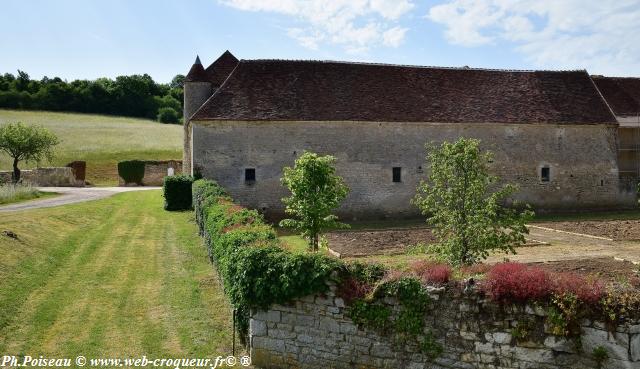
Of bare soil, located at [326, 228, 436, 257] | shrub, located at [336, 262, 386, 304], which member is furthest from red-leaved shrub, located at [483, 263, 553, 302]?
bare soil, located at [326, 228, 436, 257]

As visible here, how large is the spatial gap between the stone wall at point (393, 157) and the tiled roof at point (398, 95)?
19.5 inches

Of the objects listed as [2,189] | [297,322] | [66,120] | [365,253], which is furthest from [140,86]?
[297,322]

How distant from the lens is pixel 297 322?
334 inches

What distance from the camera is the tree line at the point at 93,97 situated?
7938 cm

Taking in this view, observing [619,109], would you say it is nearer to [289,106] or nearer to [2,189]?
[289,106]

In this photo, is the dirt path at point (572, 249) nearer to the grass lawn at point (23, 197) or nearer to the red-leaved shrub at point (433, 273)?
the red-leaved shrub at point (433, 273)

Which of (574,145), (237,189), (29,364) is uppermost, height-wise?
(574,145)

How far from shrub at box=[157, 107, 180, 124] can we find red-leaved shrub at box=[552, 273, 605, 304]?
79.8 meters

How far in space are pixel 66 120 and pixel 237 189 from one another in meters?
56.8

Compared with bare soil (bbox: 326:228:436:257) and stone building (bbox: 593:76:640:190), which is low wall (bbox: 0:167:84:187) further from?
stone building (bbox: 593:76:640:190)

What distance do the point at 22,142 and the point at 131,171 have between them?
849 centimetres

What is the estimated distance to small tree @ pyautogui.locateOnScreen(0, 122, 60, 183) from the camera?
128 ft

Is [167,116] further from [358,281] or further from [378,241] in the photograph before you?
[358,281]

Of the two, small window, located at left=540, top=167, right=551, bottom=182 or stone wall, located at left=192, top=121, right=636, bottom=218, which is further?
small window, located at left=540, top=167, right=551, bottom=182
